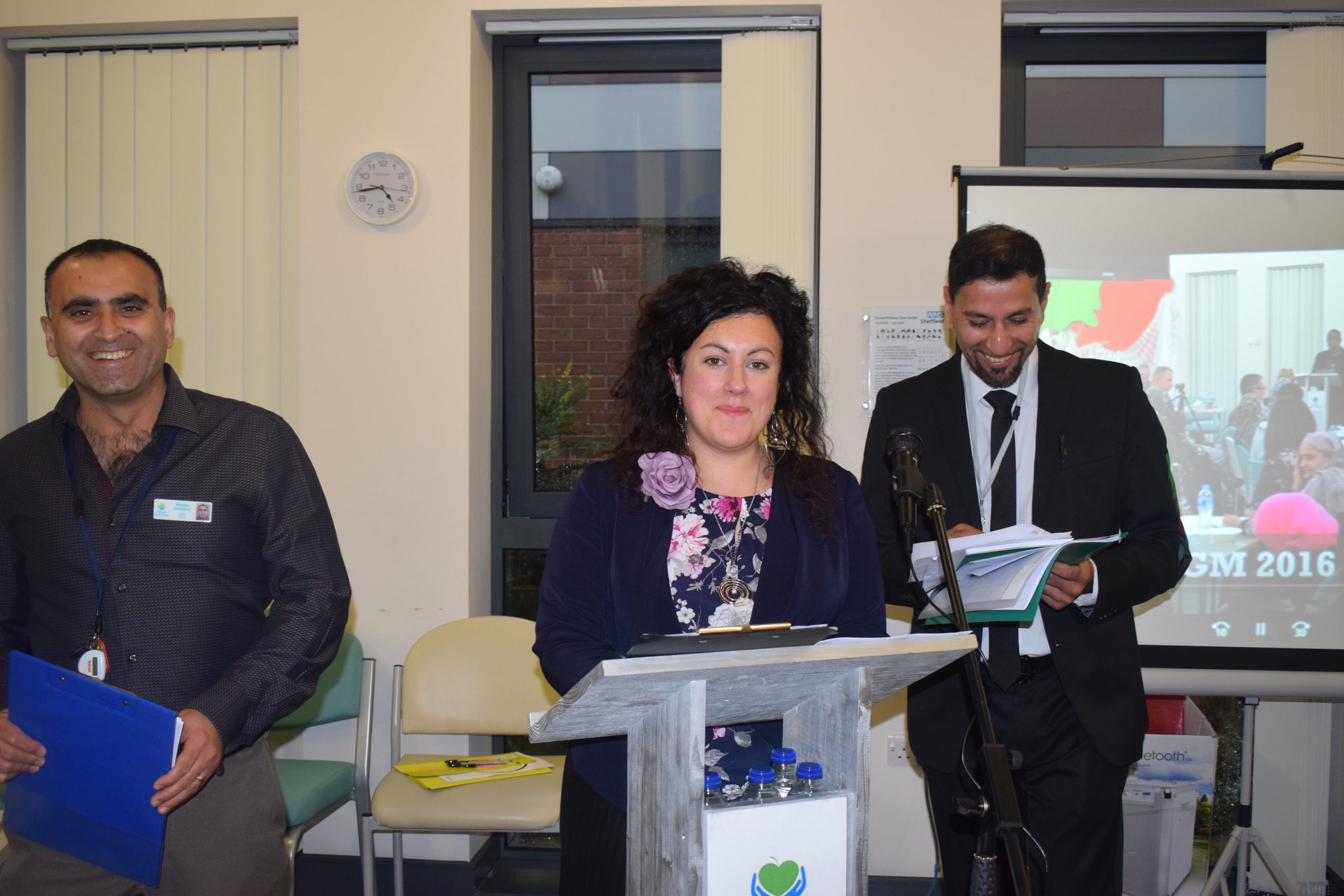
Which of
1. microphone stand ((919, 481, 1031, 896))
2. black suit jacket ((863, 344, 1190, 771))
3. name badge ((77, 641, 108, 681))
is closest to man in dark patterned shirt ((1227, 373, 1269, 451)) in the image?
black suit jacket ((863, 344, 1190, 771))

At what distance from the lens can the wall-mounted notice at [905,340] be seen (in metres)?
3.35

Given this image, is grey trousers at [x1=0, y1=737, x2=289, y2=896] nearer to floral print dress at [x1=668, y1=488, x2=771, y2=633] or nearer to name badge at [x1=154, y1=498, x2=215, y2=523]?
name badge at [x1=154, y1=498, x2=215, y2=523]

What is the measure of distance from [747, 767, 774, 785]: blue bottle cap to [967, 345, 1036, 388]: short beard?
1253 millimetres

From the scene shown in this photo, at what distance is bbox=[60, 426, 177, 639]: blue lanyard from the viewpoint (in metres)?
1.87

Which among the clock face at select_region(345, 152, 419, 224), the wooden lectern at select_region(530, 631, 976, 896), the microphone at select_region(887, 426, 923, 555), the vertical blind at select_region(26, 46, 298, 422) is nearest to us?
the wooden lectern at select_region(530, 631, 976, 896)

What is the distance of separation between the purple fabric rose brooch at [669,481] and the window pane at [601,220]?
2026mm

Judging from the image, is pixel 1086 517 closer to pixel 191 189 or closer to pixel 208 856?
pixel 208 856

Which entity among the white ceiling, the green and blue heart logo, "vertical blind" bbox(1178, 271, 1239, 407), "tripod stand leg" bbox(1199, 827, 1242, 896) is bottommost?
"tripod stand leg" bbox(1199, 827, 1242, 896)

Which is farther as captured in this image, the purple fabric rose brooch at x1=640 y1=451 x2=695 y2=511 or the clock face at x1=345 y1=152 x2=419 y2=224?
the clock face at x1=345 y1=152 x2=419 y2=224

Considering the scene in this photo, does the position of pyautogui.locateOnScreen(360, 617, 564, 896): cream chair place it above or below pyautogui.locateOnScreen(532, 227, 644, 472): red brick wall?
below

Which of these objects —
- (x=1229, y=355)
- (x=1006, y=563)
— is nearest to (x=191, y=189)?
(x=1006, y=563)

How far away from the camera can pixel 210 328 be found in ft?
12.1

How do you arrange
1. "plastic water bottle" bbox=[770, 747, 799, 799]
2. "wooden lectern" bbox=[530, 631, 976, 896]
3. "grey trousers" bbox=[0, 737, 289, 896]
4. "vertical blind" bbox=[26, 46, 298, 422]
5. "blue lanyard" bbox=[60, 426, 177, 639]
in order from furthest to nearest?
"vertical blind" bbox=[26, 46, 298, 422] < "blue lanyard" bbox=[60, 426, 177, 639] < "grey trousers" bbox=[0, 737, 289, 896] < "plastic water bottle" bbox=[770, 747, 799, 799] < "wooden lectern" bbox=[530, 631, 976, 896]

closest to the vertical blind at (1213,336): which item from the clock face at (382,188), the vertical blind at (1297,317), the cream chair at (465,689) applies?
the vertical blind at (1297,317)
